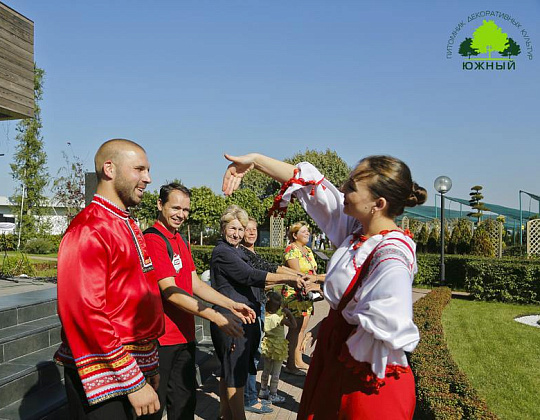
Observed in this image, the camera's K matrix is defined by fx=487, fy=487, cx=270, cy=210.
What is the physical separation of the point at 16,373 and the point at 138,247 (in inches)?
109

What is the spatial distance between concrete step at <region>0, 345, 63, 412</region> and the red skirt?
3.09 meters

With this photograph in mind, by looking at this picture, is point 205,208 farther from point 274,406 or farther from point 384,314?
point 384,314

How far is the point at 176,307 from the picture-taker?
341 cm

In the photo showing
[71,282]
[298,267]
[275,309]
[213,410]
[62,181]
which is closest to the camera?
[71,282]

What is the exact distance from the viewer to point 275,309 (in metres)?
5.62

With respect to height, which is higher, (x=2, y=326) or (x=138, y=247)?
(x=138, y=247)

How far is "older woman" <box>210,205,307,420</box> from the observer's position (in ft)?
13.9

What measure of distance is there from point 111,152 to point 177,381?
70.9 inches

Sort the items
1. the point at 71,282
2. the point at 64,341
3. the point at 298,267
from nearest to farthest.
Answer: the point at 71,282, the point at 64,341, the point at 298,267

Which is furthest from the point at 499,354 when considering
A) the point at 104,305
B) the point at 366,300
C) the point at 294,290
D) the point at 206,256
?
the point at 206,256

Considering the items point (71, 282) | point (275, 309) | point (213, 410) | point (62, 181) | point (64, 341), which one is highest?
point (62, 181)

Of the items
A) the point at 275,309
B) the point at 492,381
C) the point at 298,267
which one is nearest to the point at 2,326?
the point at 275,309

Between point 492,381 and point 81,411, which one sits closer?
point 81,411

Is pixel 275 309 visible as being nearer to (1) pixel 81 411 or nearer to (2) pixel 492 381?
(2) pixel 492 381
